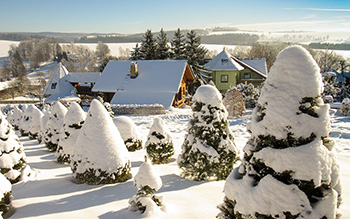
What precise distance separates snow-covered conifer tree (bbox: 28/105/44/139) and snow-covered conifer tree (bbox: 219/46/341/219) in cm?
1890

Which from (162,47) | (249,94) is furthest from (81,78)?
(249,94)

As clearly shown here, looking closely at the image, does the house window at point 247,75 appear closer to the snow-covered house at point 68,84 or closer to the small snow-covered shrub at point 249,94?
the small snow-covered shrub at point 249,94

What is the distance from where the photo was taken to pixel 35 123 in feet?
61.0

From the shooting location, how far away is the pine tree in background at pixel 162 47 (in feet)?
154

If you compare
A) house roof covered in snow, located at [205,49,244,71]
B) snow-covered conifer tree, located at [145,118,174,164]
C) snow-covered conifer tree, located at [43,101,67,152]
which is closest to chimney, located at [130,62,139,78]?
house roof covered in snow, located at [205,49,244,71]

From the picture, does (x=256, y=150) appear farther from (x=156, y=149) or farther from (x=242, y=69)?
(x=242, y=69)

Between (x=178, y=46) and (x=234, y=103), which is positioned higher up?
(x=178, y=46)

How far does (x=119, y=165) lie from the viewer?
7977mm

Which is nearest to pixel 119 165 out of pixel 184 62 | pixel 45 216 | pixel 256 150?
pixel 45 216

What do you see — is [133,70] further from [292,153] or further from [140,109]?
[292,153]

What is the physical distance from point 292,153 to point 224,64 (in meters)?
41.6

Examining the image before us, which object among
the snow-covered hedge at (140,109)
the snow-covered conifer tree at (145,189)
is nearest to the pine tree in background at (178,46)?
the snow-covered hedge at (140,109)

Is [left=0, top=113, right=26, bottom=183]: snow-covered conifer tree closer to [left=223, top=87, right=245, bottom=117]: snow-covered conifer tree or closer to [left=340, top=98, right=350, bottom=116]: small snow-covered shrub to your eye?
[left=223, top=87, right=245, bottom=117]: snow-covered conifer tree

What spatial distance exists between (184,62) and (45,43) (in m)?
136
